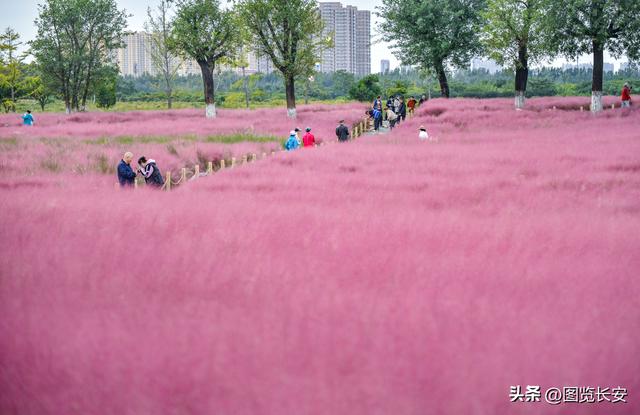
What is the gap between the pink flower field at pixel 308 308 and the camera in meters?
3.18

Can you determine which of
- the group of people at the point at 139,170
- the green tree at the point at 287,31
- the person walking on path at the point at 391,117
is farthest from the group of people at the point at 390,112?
the group of people at the point at 139,170

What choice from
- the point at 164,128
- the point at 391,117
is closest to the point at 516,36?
the point at 391,117

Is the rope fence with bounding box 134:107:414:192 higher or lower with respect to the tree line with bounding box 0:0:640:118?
lower

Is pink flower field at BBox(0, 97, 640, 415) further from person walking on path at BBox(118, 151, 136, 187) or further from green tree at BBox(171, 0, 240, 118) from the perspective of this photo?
green tree at BBox(171, 0, 240, 118)

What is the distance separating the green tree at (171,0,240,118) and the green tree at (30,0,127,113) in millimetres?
13780

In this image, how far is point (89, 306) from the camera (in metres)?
4.22

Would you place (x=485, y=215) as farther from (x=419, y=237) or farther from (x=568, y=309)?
(x=568, y=309)

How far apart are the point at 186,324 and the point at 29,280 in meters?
1.84

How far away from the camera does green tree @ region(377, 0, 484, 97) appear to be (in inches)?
1895

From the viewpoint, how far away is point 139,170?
48.7 feet

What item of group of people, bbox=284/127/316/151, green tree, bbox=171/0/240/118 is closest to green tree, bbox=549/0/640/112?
group of people, bbox=284/127/316/151

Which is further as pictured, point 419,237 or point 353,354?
point 419,237

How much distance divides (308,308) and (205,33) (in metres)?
45.4

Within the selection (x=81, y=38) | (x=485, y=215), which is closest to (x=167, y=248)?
(x=485, y=215)
